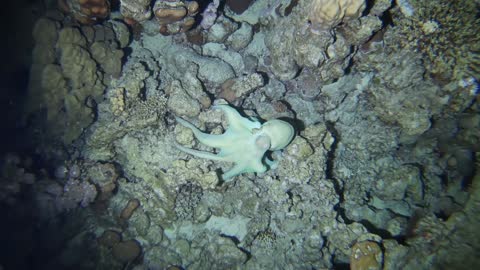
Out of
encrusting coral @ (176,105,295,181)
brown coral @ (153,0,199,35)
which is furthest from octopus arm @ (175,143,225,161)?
brown coral @ (153,0,199,35)

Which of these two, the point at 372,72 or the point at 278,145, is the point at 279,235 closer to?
the point at 278,145

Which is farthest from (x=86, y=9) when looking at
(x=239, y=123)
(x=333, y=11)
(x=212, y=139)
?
(x=333, y=11)

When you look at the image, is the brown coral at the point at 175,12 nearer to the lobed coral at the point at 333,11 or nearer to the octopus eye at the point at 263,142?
the lobed coral at the point at 333,11

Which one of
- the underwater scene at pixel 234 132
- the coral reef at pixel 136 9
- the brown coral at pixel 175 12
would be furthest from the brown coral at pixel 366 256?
the coral reef at pixel 136 9

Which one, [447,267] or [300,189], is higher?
[447,267]

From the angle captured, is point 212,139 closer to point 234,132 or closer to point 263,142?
point 234,132

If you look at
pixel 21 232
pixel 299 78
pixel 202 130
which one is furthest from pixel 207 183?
pixel 21 232
